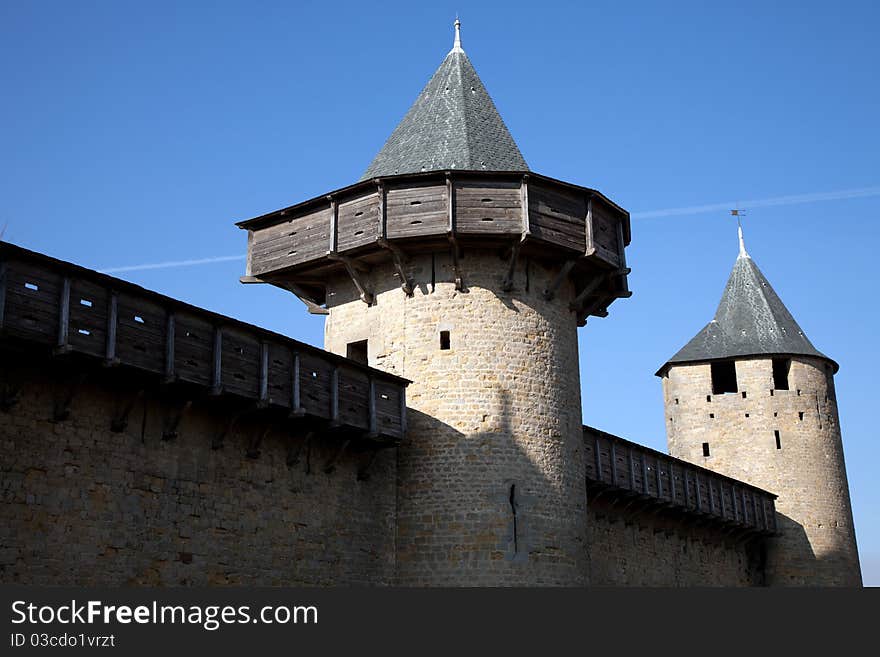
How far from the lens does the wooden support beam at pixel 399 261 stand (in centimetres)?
1592

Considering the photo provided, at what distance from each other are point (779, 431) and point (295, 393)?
16993 millimetres

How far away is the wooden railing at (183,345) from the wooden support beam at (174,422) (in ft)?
1.16

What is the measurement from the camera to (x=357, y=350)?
1716 cm

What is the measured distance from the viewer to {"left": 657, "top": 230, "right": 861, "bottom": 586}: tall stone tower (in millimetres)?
26906

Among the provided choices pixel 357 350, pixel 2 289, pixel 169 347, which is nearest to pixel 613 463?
pixel 357 350

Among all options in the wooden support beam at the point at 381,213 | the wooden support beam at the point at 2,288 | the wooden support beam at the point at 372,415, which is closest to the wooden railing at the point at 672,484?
the wooden support beam at the point at 372,415

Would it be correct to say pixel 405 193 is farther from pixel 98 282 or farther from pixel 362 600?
pixel 362 600

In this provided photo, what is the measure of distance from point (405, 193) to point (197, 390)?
5069 millimetres

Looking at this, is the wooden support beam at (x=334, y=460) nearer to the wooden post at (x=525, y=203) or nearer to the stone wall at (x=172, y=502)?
the stone wall at (x=172, y=502)

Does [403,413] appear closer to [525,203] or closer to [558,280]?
[558,280]

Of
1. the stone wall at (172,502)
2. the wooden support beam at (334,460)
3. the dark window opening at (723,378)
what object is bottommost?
the stone wall at (172,502)

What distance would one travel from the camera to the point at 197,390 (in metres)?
12.6

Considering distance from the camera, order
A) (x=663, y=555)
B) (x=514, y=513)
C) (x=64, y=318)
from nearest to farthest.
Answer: (x=64, y=318) < (x=514, y=513) < (x=663, y=555)

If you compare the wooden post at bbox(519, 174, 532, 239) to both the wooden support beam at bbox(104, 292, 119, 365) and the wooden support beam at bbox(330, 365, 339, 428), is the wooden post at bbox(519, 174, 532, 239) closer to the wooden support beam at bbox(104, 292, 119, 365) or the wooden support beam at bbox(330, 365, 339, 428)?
the wooden support beam at bbox(330, 365, 339, 428)
